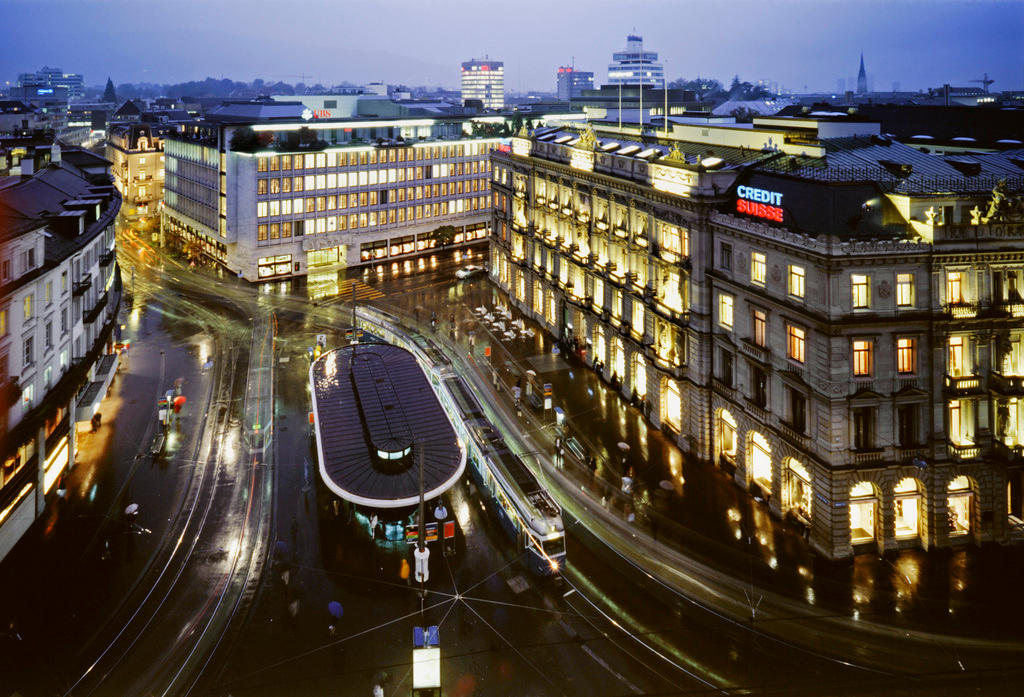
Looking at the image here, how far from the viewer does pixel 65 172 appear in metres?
94.1

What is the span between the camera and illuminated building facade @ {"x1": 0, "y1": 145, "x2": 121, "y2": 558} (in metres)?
49.9

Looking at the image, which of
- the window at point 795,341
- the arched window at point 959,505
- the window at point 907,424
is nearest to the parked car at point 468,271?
the window at point 795,341

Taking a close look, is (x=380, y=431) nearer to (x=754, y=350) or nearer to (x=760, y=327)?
(x=754, y=350)

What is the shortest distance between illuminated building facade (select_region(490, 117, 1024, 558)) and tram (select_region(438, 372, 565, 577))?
60.3ft

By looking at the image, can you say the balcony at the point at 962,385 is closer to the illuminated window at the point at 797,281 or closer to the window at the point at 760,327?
the illuminated window at the point at 797,281

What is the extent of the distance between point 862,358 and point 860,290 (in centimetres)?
453

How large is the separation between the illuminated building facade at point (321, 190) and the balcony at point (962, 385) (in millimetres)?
95809

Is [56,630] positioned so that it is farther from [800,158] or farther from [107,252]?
[800,158]

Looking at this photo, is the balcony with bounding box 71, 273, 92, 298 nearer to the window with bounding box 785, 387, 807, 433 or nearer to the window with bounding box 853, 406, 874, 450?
the window with bounding box 785, 387, 807, 433

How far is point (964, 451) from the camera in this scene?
4897 cm

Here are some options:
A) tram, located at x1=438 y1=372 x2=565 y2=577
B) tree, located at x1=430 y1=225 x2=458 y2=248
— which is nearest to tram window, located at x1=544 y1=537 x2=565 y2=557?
tram, located at x1=438 y1=372 x2=565 y2=577

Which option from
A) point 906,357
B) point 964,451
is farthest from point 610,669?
point 964,451

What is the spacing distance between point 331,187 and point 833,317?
111 metres

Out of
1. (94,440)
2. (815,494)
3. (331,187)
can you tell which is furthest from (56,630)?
(331,187)
